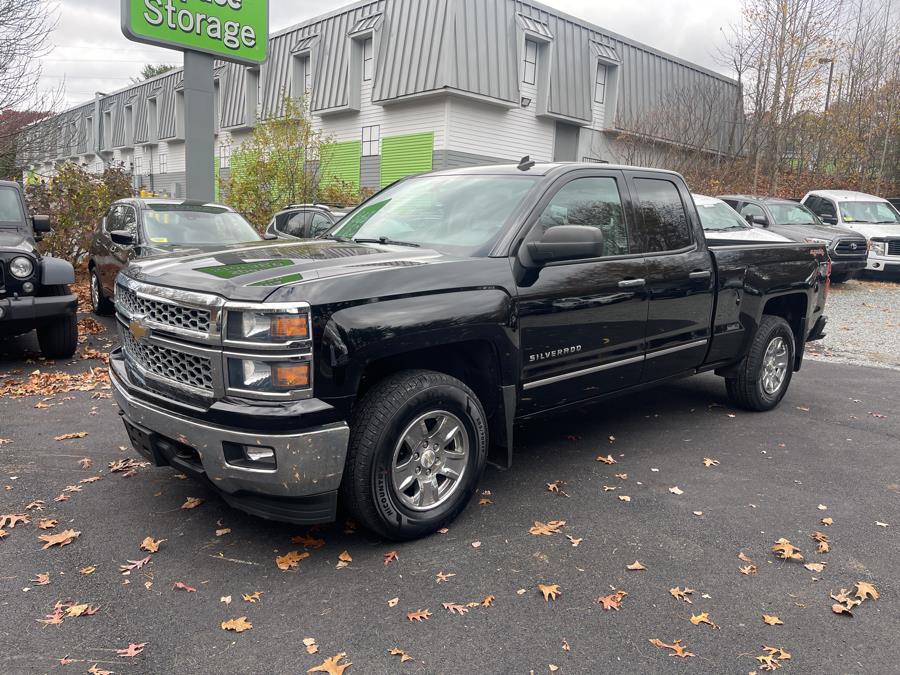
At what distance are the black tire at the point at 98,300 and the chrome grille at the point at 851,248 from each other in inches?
548

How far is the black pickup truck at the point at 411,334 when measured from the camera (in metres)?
3.18

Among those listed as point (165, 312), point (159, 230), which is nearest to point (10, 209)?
point (159, 230)

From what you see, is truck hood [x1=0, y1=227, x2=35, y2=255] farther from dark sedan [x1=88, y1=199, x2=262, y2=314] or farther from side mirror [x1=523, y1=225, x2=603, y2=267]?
side mirror [x1=523, y1=225, x2=603, y2=267]

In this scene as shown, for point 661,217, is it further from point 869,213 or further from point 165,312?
point 869,213

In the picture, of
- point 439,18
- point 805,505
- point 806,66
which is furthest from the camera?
point 806,66

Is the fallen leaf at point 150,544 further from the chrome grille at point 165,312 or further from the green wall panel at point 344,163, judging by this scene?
the green wall panel at point 344,163

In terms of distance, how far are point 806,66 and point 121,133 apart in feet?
106

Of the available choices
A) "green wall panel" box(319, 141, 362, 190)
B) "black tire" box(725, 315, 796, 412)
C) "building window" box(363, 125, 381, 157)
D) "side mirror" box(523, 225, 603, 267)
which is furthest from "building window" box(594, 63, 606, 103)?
"side mirror" box(523, 225, 603, 267)

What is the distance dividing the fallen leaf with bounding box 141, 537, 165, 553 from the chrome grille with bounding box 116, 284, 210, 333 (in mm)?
1119

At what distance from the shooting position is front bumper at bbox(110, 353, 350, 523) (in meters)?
3.16

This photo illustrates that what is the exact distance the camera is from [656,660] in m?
2.81

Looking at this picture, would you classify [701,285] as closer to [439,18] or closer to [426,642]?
[426,642]

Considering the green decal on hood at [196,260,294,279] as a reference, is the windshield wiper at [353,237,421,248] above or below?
above

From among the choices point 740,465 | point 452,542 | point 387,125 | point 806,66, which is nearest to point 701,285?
point 740,465
